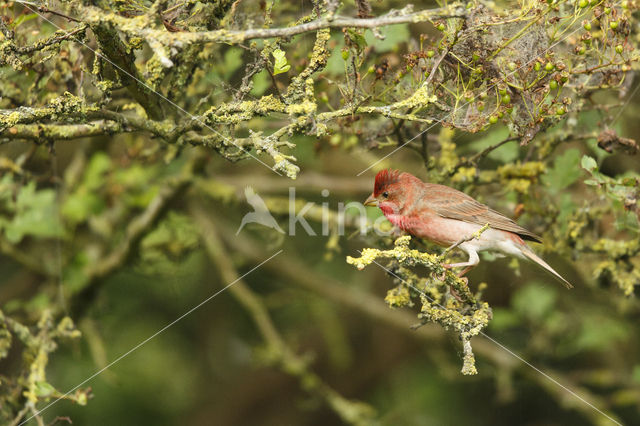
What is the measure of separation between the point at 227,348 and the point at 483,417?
2.50 metres

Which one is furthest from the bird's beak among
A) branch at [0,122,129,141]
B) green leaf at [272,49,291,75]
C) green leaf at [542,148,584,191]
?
branch at [0,122,129,141]

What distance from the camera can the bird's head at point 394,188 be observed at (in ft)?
10.1

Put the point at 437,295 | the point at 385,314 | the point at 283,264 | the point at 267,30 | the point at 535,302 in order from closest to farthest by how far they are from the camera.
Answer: the point at 267,30 → the point at 437,295 → the point at 535,302 → the point at 385,314 → the point at 283,264

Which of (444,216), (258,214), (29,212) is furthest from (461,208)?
(29,212)

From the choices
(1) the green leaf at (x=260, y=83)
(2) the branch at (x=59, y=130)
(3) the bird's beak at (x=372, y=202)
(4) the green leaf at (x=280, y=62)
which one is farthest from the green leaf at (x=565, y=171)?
(2) the branch at (x=59, y=130)

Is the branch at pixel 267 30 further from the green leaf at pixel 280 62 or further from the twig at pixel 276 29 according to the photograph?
the green leaf at pixel 280 62

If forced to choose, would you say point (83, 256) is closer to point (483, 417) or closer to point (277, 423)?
point (277, 423)

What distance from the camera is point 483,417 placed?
20.1ft

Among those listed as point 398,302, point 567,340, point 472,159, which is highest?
point 472,159

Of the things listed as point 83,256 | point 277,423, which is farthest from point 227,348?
point 83,256

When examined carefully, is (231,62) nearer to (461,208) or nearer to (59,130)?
(59,130)

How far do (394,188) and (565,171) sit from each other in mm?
884

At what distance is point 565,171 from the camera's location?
323cm

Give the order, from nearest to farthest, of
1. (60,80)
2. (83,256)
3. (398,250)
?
(398,250) → (60,80) → (83,256)
